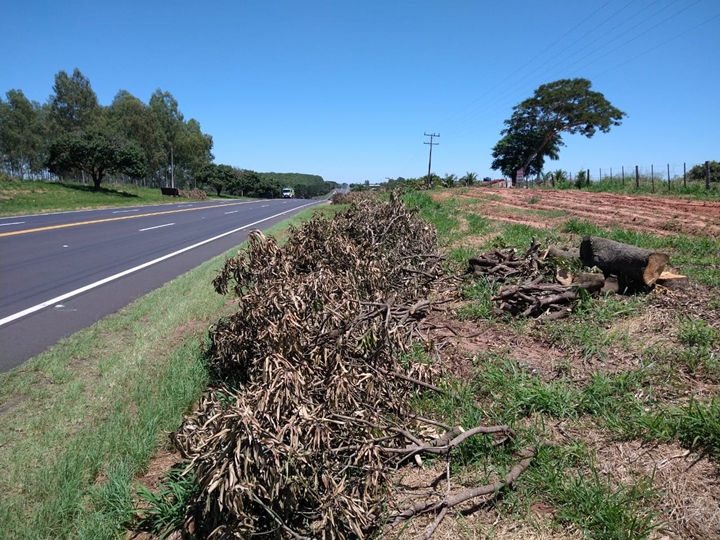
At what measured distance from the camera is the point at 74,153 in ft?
130

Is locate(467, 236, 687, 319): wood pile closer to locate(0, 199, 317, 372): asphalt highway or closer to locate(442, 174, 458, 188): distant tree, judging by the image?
locate(0, 199, 317, 372): asphalt highway

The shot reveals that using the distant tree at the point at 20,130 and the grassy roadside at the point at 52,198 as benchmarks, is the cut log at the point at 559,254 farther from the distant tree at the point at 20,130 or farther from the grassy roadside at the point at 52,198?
the distant tree at the point at 20,130

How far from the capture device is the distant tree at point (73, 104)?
178 ft

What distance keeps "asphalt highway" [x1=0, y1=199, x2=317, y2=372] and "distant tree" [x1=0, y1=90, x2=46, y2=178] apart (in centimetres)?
4606

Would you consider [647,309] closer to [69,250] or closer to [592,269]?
[592,269]

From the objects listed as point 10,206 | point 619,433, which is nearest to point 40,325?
point 619,433

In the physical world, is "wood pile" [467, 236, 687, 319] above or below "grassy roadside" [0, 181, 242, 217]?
below

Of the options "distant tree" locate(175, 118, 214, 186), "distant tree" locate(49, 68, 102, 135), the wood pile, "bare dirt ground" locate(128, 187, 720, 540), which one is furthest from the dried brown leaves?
"distant tree" locate(175, 118, 214, 186)

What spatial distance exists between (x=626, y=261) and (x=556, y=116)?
51326 millimetres

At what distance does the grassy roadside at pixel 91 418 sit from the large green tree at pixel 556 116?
5147 centimetres

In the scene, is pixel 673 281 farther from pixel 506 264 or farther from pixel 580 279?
pixel 506 264

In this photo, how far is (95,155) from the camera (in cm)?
3997

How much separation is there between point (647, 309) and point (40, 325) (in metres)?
6.73

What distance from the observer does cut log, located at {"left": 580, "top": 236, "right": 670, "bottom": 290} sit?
197 inches
